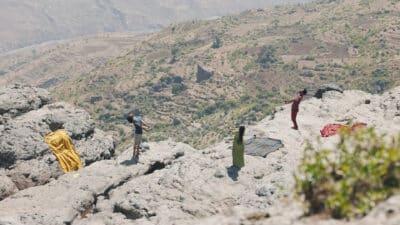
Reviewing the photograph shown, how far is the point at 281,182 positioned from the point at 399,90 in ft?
45.0

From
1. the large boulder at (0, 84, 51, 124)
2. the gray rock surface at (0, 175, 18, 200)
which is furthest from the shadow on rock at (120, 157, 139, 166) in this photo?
the large boulder at (0, 84, 51, 124)

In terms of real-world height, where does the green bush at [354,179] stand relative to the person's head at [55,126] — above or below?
above

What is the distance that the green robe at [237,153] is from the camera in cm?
1788

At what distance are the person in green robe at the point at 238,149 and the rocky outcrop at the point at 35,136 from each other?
8.70m

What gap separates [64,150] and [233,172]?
9.02 meters

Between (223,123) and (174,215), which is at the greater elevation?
(174,215)

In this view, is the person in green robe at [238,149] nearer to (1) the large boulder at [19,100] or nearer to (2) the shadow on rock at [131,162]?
(2) the shadow on rock at [131,162]

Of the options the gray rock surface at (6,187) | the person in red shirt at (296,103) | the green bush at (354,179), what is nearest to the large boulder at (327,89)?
the person in red shirt at (296,103)

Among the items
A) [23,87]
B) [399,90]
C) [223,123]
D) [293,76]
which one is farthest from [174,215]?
[293,76]

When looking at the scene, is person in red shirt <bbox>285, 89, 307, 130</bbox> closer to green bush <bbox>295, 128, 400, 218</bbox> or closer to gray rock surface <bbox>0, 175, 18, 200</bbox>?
gray rock surface <bbox>0, 175, 18, 200</bbox>

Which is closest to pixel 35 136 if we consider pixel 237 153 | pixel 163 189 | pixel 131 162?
pixel 131 162

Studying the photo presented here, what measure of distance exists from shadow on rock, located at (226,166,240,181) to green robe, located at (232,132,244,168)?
6.8 inches

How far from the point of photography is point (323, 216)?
6.87 m

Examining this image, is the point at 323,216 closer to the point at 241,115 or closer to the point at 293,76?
the point at 241,115
